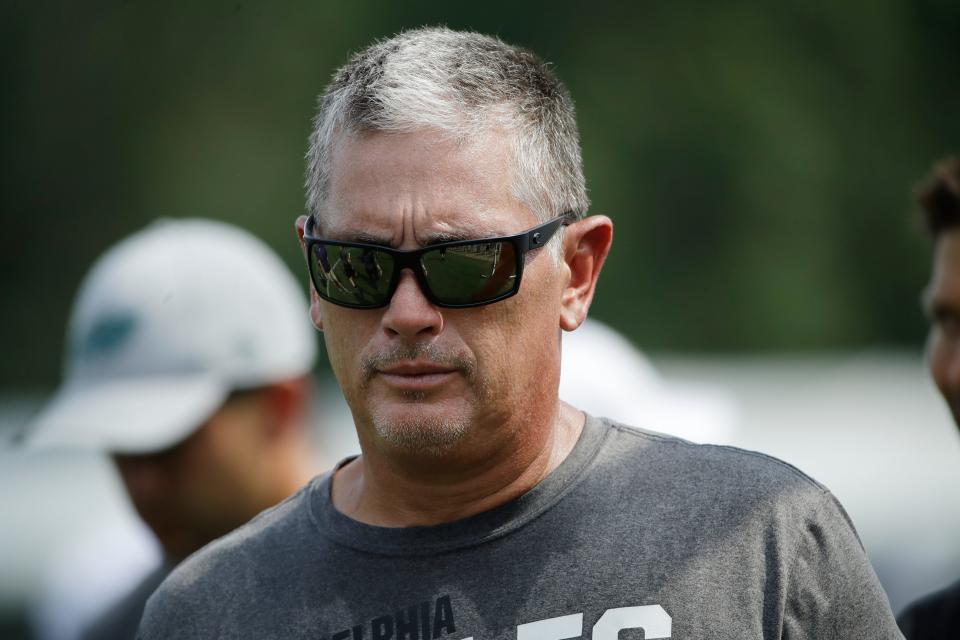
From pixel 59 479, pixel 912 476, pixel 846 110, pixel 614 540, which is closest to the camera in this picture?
pixel 614 540

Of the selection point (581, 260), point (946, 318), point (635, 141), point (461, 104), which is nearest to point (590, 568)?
point (581, 260)

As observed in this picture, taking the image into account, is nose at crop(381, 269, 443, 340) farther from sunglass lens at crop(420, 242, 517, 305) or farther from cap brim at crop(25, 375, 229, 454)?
cap brim at crop(25, 375, 229, 454)

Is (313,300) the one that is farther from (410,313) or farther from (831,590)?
(831,590)

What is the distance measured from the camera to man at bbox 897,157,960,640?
11.1 ft

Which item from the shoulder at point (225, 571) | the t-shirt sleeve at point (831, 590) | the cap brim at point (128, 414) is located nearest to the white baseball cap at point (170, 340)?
the cap brim at point (128, 414)

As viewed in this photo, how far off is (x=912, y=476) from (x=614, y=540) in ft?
23.9

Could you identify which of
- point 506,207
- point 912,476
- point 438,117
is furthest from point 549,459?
point 912,476

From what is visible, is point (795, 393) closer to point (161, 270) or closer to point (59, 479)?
point (59, 479)

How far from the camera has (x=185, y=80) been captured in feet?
62.5

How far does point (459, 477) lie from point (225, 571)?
509mm

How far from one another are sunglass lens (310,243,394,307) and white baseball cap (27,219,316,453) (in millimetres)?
1601

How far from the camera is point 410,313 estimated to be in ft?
8.00

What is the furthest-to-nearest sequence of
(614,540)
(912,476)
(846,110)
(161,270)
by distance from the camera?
(846,110), (912,476), (161,270), (614,540)

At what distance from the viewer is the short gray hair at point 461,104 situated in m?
2.50
